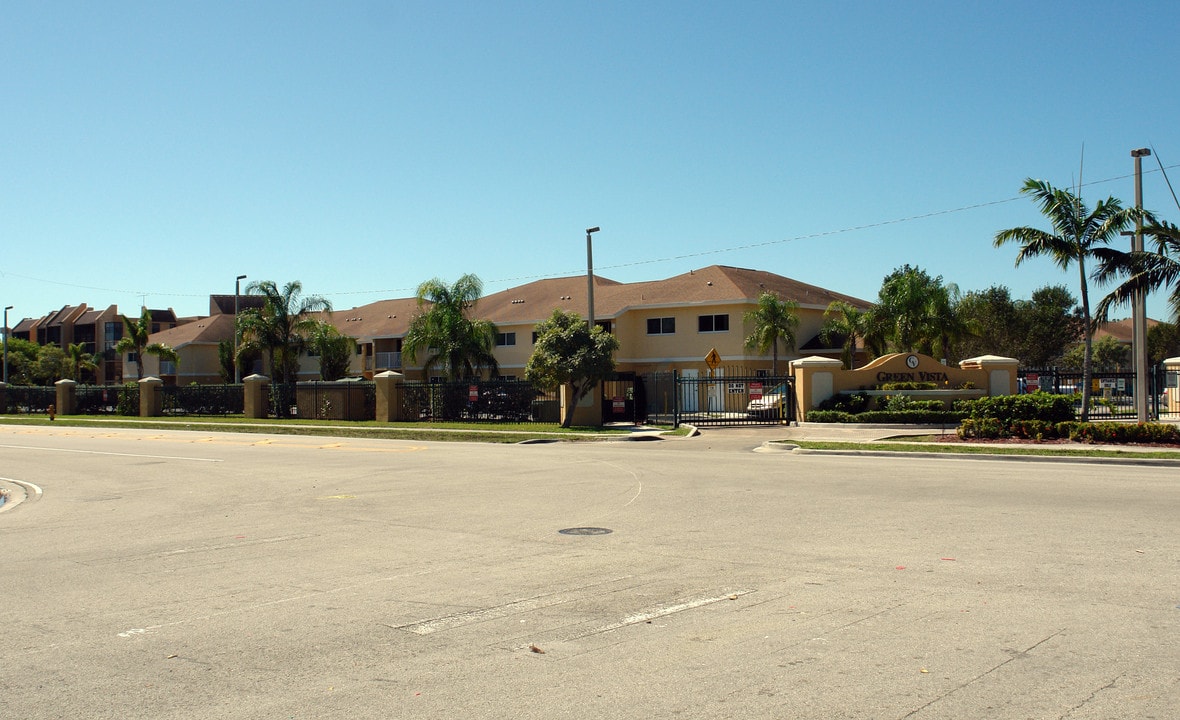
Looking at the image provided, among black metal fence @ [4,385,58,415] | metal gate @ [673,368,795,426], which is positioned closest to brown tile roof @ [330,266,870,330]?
metal gate @ [673,368,795,426]

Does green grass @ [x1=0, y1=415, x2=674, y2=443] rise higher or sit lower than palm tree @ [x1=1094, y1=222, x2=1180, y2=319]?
lower

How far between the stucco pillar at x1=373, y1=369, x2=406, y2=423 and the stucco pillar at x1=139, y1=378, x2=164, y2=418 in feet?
59.3

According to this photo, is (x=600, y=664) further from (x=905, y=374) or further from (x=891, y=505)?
(x=905, y=374)

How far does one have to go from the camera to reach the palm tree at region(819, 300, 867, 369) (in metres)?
48.0

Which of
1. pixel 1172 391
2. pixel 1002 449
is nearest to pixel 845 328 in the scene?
pixel 1172 391

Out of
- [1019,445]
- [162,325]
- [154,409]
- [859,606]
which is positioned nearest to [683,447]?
[1019,445]

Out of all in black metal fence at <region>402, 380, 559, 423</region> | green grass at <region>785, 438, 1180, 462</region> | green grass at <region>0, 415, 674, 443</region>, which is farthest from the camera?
black metal fence at <region>402, 380, 559, 423</region>

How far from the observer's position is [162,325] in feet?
324

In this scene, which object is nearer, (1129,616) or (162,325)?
(1129,616)

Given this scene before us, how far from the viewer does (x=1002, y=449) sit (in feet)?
73.9

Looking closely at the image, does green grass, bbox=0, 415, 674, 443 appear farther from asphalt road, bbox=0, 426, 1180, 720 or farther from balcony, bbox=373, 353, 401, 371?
asphalt road, bbox=0, 426, 1180, 720

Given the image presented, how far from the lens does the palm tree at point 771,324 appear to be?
45741 millimetres

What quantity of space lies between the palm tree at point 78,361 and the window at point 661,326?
183 feet

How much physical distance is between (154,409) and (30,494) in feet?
132
